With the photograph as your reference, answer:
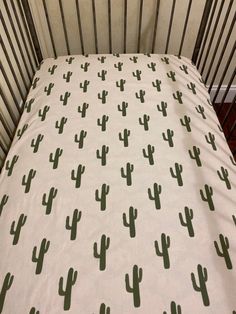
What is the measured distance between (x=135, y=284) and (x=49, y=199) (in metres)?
0.39

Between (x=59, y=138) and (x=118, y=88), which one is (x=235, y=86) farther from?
(x=59, y=138)

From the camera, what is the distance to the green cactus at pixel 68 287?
2.52 feet

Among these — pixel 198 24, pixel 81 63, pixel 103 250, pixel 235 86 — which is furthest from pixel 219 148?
pixel 235 86

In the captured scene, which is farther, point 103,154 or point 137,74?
point 137,74

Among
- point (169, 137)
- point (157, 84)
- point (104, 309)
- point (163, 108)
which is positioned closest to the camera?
point (104, 309)

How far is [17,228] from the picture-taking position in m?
0.91

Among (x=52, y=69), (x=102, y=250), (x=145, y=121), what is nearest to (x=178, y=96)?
(x=145, y=121)

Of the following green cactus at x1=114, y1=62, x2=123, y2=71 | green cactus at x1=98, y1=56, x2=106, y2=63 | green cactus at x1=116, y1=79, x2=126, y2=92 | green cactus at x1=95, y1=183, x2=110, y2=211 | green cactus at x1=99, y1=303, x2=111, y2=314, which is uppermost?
green cactus at x1=114, y1=62, x2=123, y2=71

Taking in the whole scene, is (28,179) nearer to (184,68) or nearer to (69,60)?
(69,60)

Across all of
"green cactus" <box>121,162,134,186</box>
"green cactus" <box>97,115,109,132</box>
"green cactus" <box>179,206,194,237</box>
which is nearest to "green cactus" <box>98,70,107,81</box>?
"green cactus" <box>97,115,109,132</box>

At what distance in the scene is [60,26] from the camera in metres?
1.62

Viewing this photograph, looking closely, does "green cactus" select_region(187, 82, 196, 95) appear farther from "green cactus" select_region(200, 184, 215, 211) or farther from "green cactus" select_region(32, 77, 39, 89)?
"green cactus" select_region(32, 77, 39, 89)

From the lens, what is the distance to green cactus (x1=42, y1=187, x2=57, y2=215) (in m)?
0.95

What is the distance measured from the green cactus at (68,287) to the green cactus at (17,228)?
20cm
